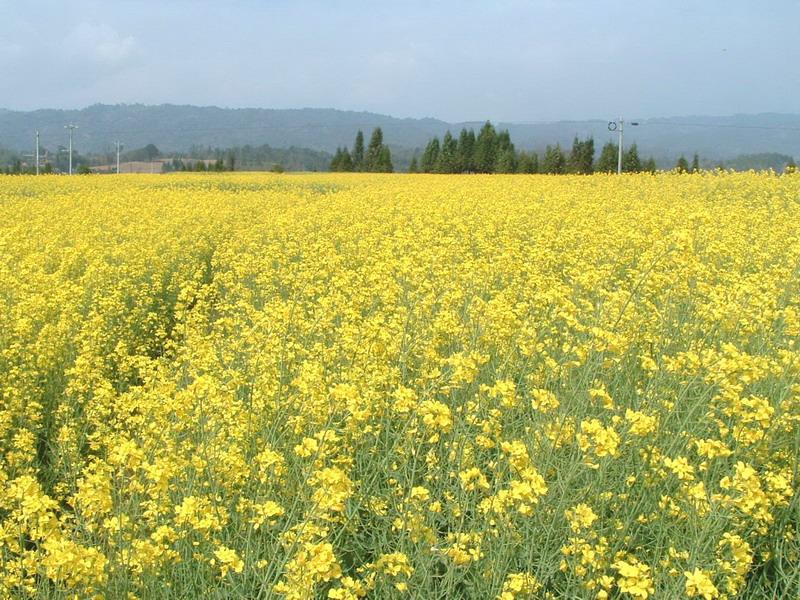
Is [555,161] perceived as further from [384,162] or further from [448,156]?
[384,162]

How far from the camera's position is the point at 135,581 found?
2.70 meters

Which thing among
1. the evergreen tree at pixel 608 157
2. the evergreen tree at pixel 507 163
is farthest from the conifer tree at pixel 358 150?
the evergreen tree at pixel 608 157

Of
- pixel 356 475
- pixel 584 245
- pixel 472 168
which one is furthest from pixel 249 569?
pixel 472 168

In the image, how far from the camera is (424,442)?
138 inches

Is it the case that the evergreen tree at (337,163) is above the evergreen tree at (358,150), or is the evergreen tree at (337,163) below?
below

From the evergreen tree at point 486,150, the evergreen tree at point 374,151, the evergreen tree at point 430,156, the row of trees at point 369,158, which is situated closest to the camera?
the evergreen tree at point 486,150

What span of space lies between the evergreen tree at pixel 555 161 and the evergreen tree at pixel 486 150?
18.3 ft

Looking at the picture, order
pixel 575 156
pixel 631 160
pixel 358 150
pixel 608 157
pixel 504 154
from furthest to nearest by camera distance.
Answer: pixel 358 150 < pixel 504 154 < pixel 575 156 < pixel 608 157 < pixel 631 160

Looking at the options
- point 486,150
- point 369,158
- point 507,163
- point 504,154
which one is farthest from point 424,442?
point 369,158

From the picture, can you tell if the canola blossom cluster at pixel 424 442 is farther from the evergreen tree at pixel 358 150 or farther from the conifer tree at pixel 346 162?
the evergreen tree at pixel 358 150

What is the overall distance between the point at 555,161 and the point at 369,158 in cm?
1645

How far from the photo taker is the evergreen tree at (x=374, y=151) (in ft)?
172

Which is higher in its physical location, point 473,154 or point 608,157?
point 473,154

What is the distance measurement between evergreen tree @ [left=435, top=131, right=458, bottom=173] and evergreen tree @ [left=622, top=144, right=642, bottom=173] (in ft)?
44.1
